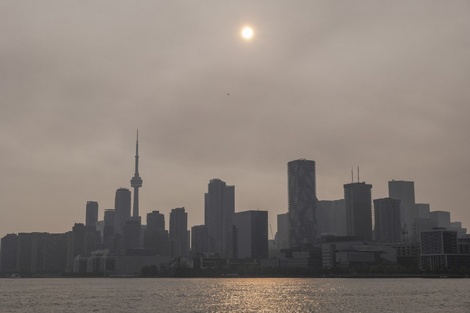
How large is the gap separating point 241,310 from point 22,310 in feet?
196

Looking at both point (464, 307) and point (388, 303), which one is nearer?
point (464, 307)

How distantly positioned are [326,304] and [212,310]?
122 feet

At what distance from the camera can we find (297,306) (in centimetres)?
17900

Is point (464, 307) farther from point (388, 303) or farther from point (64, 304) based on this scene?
point (64, 304)

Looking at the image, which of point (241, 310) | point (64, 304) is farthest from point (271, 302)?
point (64, 304)

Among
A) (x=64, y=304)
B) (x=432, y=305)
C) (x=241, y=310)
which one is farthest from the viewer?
(x=64, y=304)

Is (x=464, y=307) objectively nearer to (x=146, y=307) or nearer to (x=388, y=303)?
(x=388, y=303)

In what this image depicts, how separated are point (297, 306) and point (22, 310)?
246 feet

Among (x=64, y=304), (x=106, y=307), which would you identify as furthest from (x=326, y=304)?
(x=64, y=304)

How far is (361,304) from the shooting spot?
598 ft

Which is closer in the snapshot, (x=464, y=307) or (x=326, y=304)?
(x=464, y=307)

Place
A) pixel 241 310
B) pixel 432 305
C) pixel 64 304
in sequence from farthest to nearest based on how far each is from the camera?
1. pixel 64 304
2. pixel 432 305
3. pixel 241 310

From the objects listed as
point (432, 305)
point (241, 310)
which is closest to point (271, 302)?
point (241, 310)

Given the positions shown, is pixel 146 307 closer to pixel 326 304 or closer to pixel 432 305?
pixel 326 304
